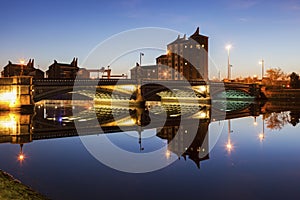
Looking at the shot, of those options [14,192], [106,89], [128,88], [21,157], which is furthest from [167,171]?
[128,88]

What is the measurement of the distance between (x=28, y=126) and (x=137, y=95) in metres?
33.3

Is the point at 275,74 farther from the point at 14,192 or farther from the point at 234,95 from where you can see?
the point at 14,192

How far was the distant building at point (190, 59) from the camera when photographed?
127812 millimetres

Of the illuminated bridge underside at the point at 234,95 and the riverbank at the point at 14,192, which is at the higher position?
the illuminated bridge underside at the point at 234,95

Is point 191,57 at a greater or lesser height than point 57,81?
greater

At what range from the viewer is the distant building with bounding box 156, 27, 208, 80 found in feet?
419

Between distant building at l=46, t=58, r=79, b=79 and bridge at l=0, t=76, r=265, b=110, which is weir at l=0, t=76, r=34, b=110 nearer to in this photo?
bridge at l=0, t=76, r=265, b=110

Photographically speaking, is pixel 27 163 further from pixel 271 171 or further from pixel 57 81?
pixel 57 81

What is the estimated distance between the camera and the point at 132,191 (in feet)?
33.9

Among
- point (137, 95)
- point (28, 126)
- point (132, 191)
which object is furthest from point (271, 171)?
point (137, 95)

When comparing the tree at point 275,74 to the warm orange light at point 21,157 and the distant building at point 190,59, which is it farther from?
the warm orange light at point 21,157

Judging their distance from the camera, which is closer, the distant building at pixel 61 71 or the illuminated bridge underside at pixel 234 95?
the illuminated bridge underside at pixel 234 95

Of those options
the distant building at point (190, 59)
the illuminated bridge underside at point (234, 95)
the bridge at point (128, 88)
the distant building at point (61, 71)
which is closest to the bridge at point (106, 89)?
the bridge at point (128, 88)

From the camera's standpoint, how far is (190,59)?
12988cm
